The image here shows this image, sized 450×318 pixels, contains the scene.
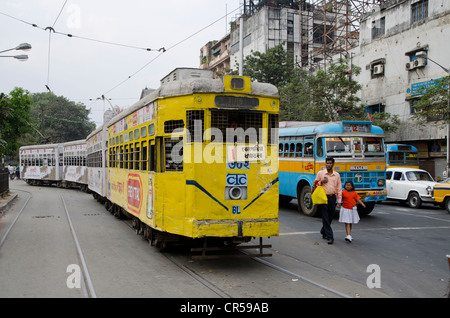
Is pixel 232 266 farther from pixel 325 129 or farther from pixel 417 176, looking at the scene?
pixel 417 176

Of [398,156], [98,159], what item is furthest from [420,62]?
[98,159]

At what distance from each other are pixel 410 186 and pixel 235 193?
43.7 feet

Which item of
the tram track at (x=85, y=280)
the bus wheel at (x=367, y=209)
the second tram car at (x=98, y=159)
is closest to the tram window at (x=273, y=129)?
the tram track at (x=85, y=280)

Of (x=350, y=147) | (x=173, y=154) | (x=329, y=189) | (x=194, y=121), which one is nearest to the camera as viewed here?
(x=194, y=121)

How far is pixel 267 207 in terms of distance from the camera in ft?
23.4


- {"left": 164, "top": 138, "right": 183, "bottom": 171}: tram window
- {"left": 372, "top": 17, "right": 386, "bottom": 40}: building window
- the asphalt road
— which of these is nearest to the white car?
the asphalt road

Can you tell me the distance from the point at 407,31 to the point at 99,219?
24117mm

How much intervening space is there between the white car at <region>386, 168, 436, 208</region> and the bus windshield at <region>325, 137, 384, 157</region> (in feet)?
16.7

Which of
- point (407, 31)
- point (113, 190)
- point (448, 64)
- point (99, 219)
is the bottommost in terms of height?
point (99, 219)

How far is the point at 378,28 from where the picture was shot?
30375 mm

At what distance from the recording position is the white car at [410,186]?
17141 millimetres
